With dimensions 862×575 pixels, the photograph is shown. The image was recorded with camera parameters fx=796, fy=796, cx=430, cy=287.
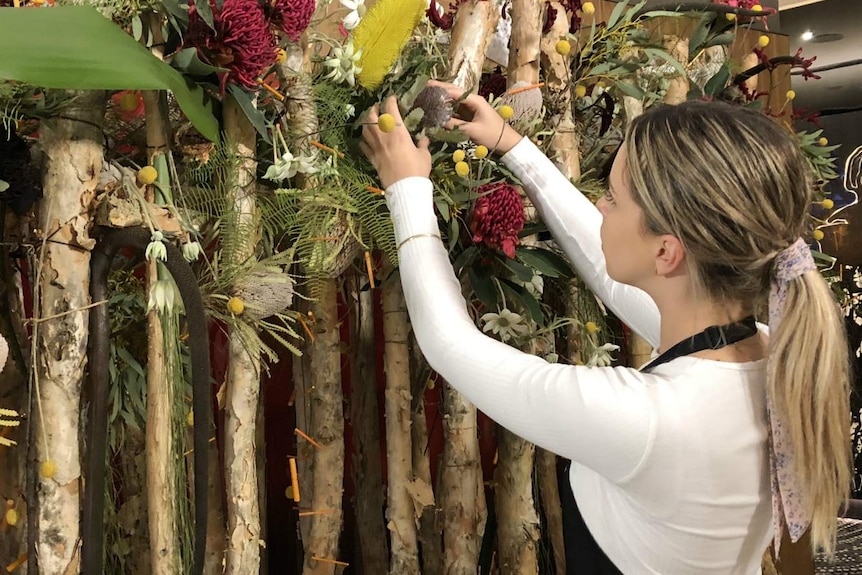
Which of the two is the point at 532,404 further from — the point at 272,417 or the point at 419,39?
the point at 272,417

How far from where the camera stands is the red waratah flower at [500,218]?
979 millimetres

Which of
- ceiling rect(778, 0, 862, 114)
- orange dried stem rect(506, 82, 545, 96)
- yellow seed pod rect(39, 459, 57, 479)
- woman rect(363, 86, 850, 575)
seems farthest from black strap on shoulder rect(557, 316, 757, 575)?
ceiling rect(778, 0, 862, 114)

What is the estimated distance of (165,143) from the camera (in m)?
0.81

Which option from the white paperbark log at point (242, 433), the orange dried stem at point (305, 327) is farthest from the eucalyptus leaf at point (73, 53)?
the orange dried stem at point (305, 327)

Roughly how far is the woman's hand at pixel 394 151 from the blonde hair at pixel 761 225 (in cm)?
24

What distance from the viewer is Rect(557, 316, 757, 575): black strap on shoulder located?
803mm

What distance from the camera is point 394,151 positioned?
0.91 metres

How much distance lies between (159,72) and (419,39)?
468 mm

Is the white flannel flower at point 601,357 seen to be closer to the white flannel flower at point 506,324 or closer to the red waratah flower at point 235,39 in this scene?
the white flannel flower at point 506,324

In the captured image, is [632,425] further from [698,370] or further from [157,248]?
[157,248]

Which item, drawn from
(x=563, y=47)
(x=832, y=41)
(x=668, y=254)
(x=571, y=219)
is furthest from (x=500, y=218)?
(x=832, y=41)

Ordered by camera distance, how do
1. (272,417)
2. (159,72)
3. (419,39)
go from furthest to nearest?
1. (272,417)
2. (419,39)
3. (159,72)

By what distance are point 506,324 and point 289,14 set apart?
1.57 feet

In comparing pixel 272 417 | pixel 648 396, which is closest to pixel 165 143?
pixel 648 396
